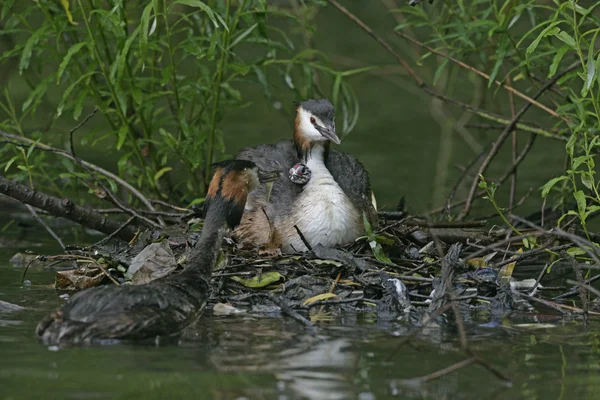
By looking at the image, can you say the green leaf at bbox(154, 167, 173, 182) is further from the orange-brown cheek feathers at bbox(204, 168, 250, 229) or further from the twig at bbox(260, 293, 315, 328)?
the twig at bbox(260, 293, 315, 328)

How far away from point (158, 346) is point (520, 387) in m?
1.81

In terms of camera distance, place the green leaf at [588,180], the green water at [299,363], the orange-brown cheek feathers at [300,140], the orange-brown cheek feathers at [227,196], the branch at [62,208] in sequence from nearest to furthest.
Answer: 1. the green water at [299,363]
2. the green leaf at [588,180]
3. the orange-brown cheek feathers at [227,196]
4. the branch at [62,208]
5. the orange-brown cheek feathers at [300,140]

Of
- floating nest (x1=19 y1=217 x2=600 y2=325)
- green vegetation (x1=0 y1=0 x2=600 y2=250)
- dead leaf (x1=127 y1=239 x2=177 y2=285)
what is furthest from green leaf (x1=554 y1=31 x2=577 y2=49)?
dead leaf (x1=127 y1=239 x2=177 y2=285)

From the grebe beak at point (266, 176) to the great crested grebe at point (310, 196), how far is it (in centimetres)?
20

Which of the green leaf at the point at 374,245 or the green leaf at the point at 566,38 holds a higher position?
the green leaf at the point at 566,38

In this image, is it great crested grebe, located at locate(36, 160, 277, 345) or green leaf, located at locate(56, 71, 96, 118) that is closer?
great crested grebe, located at locate(36, 160, 277, 345)

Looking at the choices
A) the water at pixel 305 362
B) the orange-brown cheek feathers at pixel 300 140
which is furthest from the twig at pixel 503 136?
the water at pixel 305 362

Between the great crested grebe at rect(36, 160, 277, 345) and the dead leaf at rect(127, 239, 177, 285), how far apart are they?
278mm

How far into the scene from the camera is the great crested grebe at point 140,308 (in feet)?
18.4

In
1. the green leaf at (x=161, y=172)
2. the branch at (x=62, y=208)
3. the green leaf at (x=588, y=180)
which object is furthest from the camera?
the green leaf at (x=161, y=172)

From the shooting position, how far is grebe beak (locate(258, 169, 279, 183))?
738cm

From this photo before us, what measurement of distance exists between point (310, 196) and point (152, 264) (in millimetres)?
1238

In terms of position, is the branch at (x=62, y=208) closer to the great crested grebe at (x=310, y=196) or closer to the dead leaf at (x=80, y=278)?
the dead leaf at (x=80, y=278)

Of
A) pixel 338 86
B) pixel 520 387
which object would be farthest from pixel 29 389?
pixel 338 86
